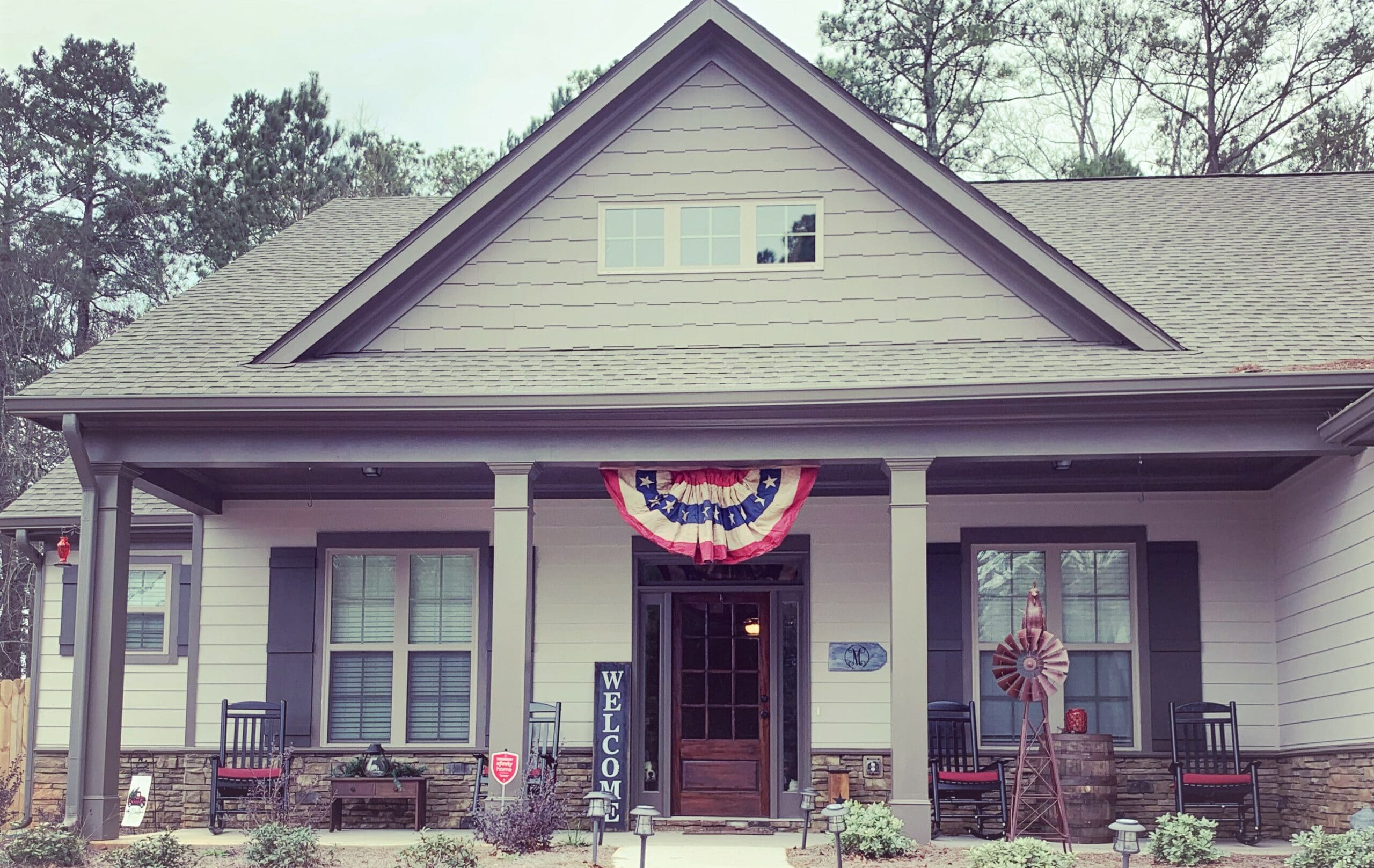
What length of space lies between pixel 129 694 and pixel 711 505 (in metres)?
5.63

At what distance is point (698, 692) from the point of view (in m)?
12.4

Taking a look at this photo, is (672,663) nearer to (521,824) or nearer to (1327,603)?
(521,824)

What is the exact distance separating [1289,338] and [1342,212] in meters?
4.05

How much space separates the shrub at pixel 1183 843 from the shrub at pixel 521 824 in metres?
3.60

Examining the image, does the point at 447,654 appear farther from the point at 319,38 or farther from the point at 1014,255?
the point at 319,38

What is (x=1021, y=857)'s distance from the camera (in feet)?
26.9

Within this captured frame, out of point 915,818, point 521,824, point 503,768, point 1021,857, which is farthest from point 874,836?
point 503,768

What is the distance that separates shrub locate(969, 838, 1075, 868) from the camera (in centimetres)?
818

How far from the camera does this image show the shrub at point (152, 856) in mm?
8734

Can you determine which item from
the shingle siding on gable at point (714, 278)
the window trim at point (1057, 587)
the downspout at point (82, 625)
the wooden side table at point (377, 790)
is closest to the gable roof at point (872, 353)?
the shingle siding on gable at point (714, 278)

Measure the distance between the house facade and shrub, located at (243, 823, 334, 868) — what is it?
1.58 meters

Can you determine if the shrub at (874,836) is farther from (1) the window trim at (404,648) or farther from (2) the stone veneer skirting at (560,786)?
(1) the window trim at (404,648)

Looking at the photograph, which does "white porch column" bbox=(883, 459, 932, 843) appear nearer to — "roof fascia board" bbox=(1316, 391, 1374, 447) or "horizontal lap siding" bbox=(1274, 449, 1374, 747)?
"roof fascia board" bbox=(1316, 391, 1374, 447)

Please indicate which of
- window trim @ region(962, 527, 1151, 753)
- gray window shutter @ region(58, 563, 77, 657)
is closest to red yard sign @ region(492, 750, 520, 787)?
window trim @ region(962, 527, 1151, 753)
